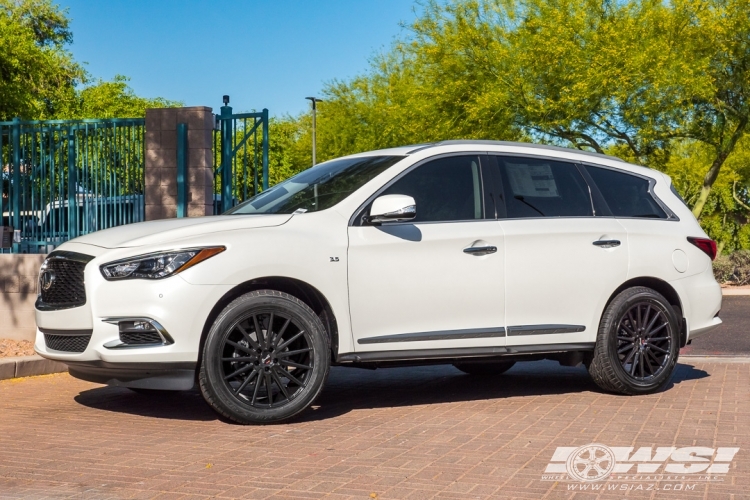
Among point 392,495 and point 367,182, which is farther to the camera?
point 367,182

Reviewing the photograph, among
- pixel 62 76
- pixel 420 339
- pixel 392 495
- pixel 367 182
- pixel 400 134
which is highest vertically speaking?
pixel 62 76

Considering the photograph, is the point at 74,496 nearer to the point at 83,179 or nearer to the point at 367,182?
the point at 367,182

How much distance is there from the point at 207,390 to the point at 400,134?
29945 mm

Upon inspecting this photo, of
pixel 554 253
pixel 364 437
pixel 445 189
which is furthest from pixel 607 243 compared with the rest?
pixel 364 437

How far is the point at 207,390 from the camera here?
6855 millimetres

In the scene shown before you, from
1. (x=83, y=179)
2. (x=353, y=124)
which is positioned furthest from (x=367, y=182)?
(x=353, y=124)

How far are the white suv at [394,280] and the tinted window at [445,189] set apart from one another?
13 mm

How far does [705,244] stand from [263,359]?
162 inches

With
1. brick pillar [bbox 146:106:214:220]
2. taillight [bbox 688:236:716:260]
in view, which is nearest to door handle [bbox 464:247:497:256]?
taillight [bbox 688:236:716:260]

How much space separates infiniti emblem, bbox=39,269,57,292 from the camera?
746 centimetres

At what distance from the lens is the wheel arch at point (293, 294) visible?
6.92 metres

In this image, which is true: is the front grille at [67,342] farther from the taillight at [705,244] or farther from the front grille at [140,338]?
the taillight at [705,244]

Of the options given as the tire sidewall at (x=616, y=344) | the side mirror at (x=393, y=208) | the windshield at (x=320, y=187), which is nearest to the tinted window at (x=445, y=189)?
the windshield at (x=320, y=187)

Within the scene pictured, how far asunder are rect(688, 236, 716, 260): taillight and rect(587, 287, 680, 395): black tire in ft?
2.25
